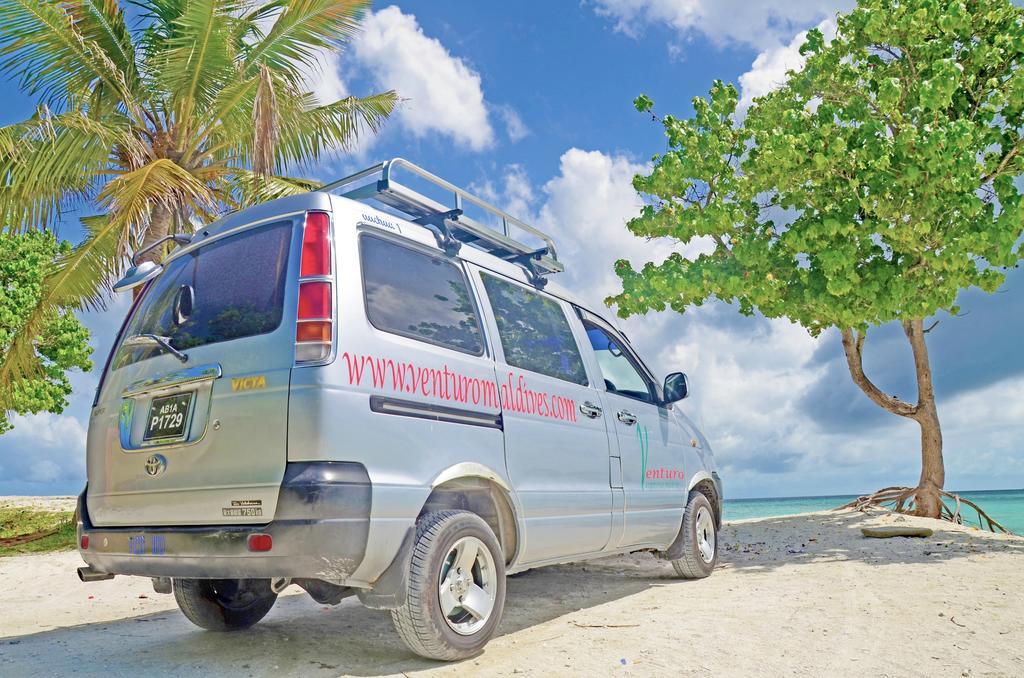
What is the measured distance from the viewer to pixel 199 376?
3885mm

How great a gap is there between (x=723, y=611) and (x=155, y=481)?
3873 millimetres

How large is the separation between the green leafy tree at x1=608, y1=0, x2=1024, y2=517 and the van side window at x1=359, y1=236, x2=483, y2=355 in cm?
737

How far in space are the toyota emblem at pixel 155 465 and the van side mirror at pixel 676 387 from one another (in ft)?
13.5

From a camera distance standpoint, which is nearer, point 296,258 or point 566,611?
point 296,258

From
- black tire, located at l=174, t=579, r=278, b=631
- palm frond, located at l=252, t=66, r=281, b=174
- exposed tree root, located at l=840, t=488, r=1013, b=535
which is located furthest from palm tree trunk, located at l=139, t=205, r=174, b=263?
exposed tree root, located at l=840, t=488, r=1013, b=535

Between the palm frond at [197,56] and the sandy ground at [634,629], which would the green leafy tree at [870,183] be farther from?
the palm frond at [197,56]

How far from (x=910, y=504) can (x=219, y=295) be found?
14.8 meters

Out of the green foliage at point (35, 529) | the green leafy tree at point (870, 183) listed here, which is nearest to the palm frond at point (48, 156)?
the green foliage at point (35, 529)

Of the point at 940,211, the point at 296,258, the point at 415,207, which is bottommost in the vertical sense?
the point at 296,258

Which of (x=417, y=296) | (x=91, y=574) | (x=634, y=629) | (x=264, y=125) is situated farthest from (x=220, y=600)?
(x=264, y=125)

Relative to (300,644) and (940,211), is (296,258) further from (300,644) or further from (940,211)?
(940,211)

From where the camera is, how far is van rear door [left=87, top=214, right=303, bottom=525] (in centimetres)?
362

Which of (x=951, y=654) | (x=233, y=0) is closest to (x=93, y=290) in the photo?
(x=233, y=0)

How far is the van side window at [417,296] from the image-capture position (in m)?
3.98
